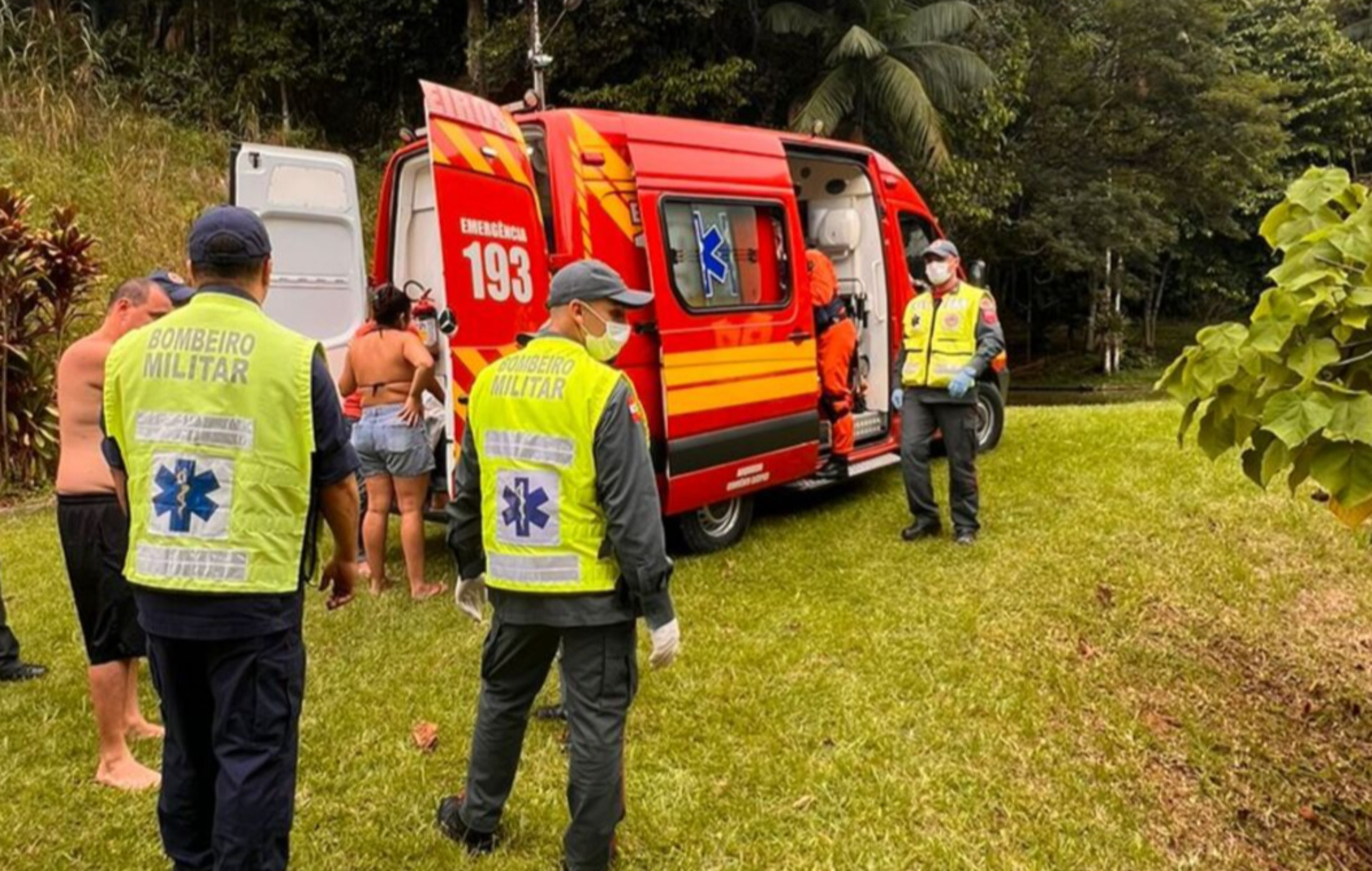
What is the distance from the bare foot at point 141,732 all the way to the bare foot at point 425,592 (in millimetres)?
1648

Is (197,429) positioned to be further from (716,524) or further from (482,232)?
(716,524)

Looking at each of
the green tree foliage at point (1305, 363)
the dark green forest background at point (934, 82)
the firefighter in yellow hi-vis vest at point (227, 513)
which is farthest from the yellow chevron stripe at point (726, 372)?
the dark green forest background at point (934, 82)

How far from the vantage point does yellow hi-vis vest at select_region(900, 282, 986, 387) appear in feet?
19.5

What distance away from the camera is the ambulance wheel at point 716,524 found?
19.7 ft

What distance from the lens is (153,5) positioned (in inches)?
765

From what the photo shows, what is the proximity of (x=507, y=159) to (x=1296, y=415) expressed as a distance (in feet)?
12.2

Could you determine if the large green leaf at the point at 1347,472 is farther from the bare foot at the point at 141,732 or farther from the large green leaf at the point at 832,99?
the large green leaf at the point at 832,99

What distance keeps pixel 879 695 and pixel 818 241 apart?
437cm

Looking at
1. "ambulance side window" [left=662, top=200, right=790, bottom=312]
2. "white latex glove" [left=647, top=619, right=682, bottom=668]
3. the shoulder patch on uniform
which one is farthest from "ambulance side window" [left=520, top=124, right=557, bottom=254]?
"white latex glove" [left=647, top=619, right=682, bottom=668]

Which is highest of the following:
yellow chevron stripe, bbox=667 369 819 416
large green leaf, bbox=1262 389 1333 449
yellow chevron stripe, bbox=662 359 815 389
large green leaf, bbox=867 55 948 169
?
large green leaf, bbox=867 55 948 169

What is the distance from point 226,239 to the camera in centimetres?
233

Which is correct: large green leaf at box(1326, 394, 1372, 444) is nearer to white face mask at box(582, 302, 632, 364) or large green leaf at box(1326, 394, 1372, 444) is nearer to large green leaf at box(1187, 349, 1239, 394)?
large green leaf at box(1187, 349, 1239, 394)

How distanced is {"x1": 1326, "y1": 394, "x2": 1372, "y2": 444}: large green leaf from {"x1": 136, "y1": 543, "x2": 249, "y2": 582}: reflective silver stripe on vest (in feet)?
8.56

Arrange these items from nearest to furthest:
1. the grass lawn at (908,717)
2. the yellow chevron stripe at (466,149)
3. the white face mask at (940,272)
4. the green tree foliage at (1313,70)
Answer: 1. the grass lawn at (908,717)
2. the yellow chevron stripe at (466,149)
3. the white face mask at (940,272)
4. the green tree foliage at (1313,70)
